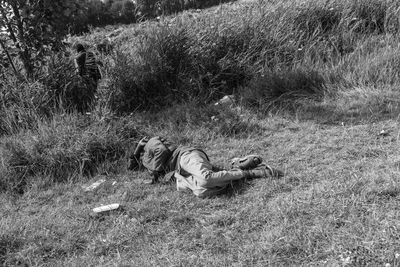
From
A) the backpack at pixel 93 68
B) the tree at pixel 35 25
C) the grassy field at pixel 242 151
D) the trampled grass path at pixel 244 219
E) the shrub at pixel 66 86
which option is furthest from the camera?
the backpack at pixel 93 68

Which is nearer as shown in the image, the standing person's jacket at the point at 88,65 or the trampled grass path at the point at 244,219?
the trampled grass path at the point at 244,219

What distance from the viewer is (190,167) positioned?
363 cm

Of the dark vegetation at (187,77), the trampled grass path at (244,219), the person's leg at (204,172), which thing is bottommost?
the trampled grass path at (244,219)

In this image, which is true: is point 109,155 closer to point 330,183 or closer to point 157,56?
point 157,56

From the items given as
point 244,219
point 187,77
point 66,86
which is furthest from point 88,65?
point 244,219

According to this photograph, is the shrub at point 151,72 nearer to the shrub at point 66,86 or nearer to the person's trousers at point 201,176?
the shrub at point 66,86

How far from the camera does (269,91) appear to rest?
5.46 meters

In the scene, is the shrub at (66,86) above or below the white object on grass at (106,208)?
above

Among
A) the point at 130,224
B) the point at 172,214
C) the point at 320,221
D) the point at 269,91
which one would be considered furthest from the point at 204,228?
the point at 269,91

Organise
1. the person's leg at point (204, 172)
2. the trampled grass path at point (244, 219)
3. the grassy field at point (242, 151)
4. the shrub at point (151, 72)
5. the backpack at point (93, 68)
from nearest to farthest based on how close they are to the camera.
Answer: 1. the trampled grass path at point (244, 219)
2. the grassy field at point (242, 151)
3. the person's leg at point (204, 172)
4. the shrub at point (151, 72)
5. the backpack at point (93, 68)

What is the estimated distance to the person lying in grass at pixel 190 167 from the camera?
11.1 ft

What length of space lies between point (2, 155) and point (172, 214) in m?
2.29

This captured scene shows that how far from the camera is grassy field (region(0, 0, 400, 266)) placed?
259cm

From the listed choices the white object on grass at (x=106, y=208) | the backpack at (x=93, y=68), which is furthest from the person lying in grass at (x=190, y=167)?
the backpack at (x=93, y=68)
